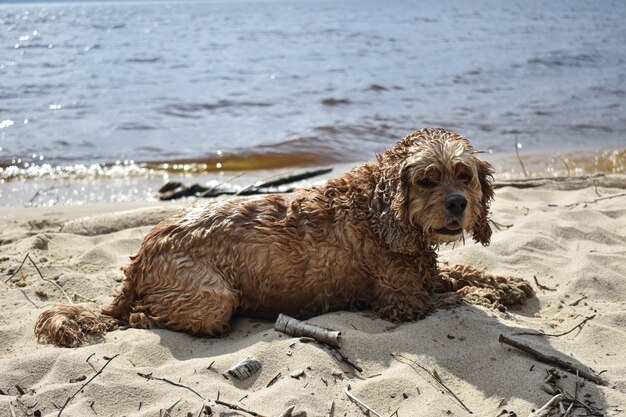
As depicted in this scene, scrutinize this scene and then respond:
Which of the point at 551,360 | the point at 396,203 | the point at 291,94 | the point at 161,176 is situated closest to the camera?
the point at 551,360

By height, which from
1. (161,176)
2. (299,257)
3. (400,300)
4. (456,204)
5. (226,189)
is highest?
(456,204)

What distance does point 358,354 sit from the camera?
4.90 meters

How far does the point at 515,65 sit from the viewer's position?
23.7 metres

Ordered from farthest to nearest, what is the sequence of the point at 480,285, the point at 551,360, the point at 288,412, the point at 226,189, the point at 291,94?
the point at 291,94 < the point at 226,189 < the point at 480,285 < the point at 551,360 < the point at 288,412

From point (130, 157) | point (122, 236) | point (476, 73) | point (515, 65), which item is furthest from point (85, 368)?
point (515, 65)

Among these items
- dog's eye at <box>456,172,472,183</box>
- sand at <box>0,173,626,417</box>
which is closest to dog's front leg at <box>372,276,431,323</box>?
sand at <box>0,173,626,417</box>

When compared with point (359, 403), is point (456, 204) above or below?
above

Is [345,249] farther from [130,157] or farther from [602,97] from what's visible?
[602,97]

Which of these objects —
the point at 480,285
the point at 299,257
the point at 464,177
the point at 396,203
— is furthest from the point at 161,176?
the point at 464,177

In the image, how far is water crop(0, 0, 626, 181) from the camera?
1390cm

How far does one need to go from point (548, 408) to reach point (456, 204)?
146cm

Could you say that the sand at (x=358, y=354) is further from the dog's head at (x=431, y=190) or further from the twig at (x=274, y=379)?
the dog's head at (x=431, y=190)

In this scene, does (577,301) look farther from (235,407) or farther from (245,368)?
(235,407)

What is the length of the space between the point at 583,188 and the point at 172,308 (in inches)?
227
